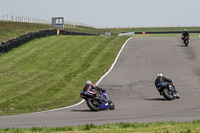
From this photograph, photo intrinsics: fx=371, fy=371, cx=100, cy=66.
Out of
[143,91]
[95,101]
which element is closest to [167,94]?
[143,91]

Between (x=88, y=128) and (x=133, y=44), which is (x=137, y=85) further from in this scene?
(x=133, y=44)

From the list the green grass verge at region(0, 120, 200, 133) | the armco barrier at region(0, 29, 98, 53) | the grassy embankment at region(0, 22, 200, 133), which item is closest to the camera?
the green grass verge at region(0, 120, 200, 133)

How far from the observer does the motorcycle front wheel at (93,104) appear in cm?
1541

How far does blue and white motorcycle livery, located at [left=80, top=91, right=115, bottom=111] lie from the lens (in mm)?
15414

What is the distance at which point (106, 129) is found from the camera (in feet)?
33.3

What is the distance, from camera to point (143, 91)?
21.5m

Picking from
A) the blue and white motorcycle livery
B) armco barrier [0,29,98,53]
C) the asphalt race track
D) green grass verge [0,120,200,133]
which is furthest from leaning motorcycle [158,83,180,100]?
armco barrier [0,29,98,53]

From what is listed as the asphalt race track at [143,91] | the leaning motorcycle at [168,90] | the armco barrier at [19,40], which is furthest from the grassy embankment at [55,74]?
the leaning motorcycle at [168,90]

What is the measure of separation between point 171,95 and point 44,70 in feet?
50.2

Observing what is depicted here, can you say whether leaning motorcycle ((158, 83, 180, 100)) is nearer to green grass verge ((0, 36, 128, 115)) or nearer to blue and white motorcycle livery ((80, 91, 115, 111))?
blue and white motorcycle livery ((80, 91, 115, 111))

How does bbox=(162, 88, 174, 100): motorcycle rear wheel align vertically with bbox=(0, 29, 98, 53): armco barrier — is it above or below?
below

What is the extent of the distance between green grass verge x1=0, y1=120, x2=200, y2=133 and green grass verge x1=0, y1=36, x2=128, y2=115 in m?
6.27

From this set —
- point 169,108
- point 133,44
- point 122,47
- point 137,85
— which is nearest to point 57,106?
point 169,108

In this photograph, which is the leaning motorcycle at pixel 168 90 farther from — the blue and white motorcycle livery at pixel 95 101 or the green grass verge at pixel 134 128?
the green grass verge at pixel 134 128
